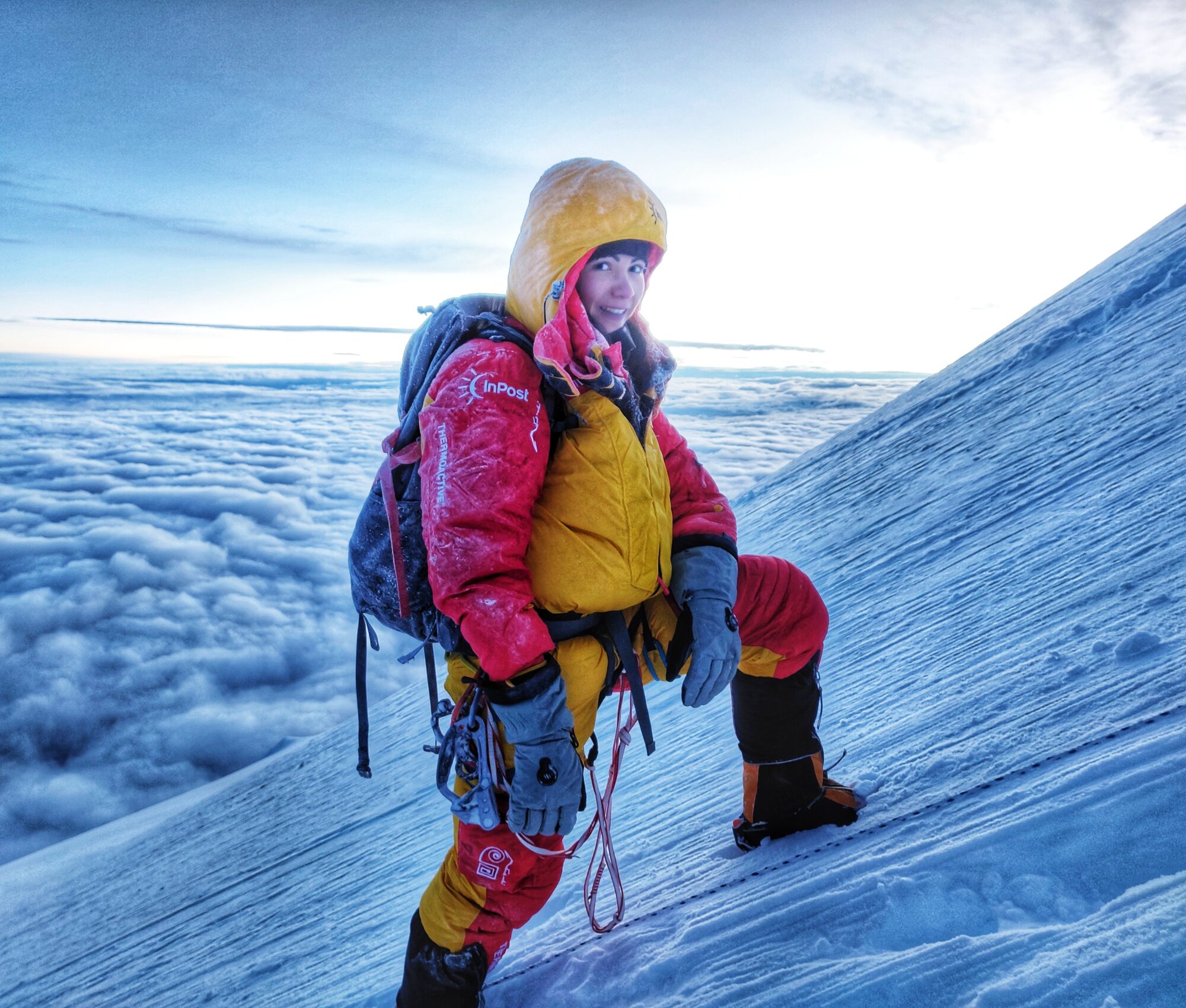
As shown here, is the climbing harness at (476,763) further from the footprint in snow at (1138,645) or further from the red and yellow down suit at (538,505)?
the footprint in snow at (1138,645)

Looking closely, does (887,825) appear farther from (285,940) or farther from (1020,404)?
(1020,404)

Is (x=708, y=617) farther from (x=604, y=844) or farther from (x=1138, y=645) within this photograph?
(x=1138, y=645)

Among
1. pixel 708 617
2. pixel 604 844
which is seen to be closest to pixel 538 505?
pixel 708 617

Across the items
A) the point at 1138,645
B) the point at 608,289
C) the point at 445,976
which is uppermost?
the point at 608,289

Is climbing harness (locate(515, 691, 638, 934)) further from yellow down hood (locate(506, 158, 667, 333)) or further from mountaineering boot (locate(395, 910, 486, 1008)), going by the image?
yellow down hood (locate(506, 158, 667, 333))

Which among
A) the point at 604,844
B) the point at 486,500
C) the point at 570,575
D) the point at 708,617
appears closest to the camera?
the point at 486,500

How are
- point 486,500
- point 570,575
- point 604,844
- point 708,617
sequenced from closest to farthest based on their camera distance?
point 486,500 → point 570,575 → point 708,617 → point 604,844

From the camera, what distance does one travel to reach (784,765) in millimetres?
1502

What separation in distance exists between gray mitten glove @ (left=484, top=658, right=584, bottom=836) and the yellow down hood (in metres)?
0.68

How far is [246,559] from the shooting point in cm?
4372

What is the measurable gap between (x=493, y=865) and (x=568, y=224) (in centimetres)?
119

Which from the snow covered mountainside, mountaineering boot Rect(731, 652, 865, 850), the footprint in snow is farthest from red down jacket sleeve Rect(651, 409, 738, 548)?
the footprint in snow

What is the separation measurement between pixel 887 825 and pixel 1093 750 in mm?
381

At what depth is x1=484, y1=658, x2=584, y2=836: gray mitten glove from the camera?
1128 millimetres
